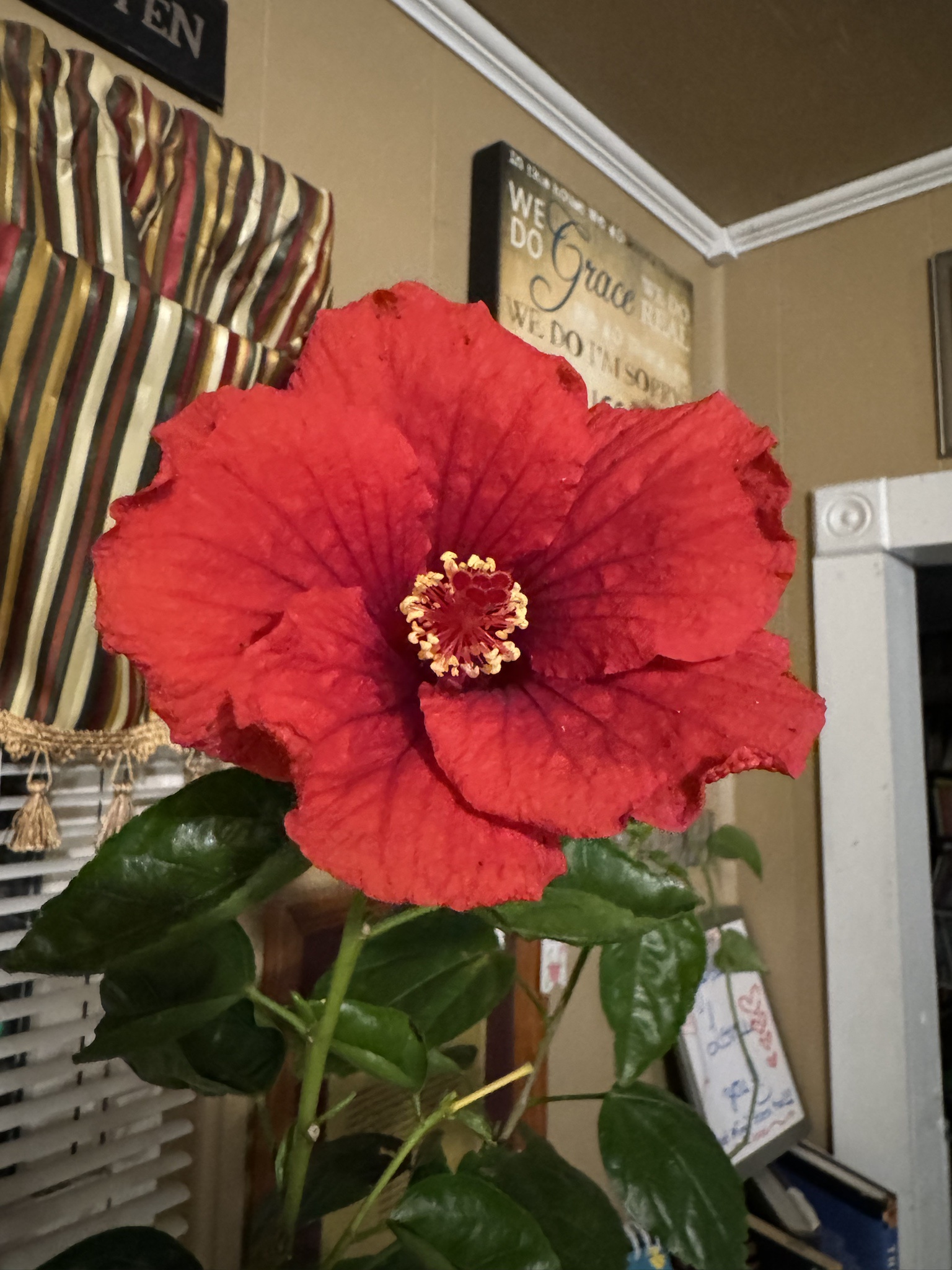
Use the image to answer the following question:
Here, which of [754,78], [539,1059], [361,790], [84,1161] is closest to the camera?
[361,790]

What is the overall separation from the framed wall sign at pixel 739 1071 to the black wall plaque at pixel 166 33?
1.41 m

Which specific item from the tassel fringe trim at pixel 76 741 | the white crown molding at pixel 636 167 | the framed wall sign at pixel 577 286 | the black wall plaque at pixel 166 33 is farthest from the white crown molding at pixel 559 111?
the tassel fringe trim at pixel 76 741

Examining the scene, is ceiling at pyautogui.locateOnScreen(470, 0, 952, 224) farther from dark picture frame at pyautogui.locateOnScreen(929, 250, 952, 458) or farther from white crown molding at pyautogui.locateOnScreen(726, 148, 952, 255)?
dark picture frame at pyautogui.locateOnScreen(929, 250, 952, 458)

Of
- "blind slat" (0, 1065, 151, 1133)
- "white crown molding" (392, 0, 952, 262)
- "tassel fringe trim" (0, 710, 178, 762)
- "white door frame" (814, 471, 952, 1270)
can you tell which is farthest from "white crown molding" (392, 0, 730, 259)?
"blind slat" (0, 1065, 151, 1133)

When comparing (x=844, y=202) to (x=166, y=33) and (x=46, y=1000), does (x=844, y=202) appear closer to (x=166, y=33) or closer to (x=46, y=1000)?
(x=166, y=33)

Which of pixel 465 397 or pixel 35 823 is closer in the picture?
pixel 465 397

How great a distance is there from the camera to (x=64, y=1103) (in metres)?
0.74

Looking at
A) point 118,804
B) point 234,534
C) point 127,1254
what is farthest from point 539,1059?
point 234,534

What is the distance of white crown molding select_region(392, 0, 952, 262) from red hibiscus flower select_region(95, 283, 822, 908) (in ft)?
3.68

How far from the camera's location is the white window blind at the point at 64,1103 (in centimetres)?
72

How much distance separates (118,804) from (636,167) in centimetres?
139

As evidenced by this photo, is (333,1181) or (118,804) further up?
(118,804)

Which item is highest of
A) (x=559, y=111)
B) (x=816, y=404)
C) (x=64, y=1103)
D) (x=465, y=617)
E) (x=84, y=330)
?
(x=559, y=111)

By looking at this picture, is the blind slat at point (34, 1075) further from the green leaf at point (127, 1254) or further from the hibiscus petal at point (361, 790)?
the hibiscus petal at point (361, 790)
